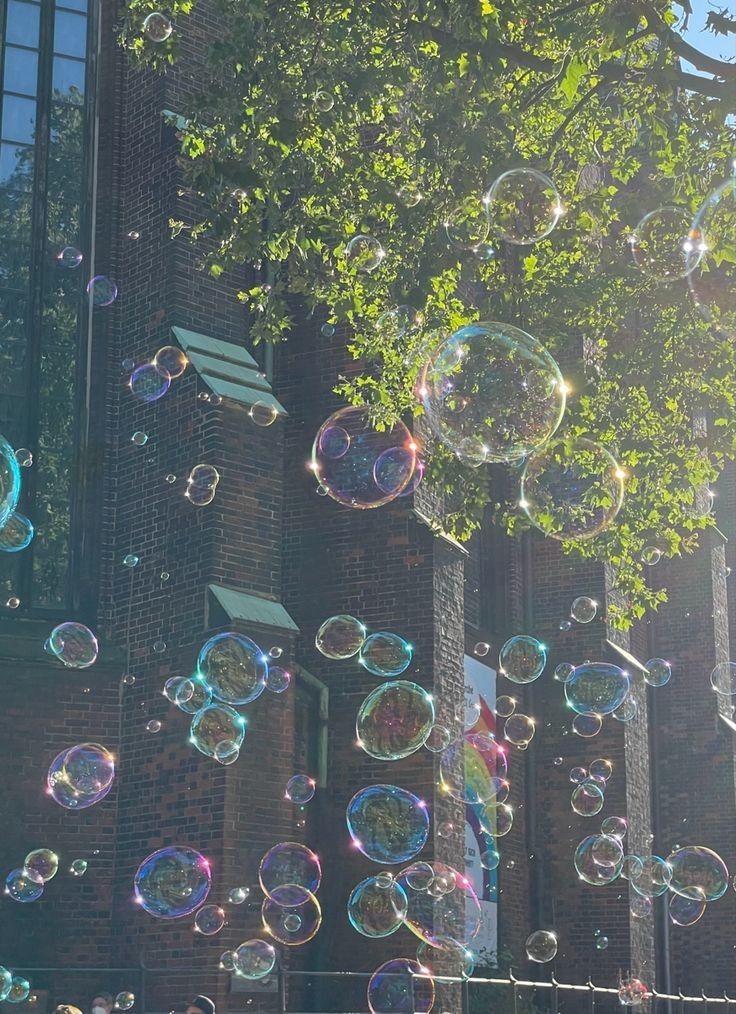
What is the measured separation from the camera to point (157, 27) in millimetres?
10992

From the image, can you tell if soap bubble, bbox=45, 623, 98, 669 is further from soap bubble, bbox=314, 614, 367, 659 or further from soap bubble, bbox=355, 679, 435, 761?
soap bubble, bbox=355, 679, 435, 761

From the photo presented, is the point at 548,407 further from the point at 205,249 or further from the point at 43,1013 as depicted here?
the point at 43,1013

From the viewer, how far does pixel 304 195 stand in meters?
11.7

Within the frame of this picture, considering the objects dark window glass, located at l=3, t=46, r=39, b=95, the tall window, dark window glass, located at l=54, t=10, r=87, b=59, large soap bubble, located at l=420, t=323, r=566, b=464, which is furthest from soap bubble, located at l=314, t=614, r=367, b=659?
dark window glass, located at l=54, t=10, r=87, b=59

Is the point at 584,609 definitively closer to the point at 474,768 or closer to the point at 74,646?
the point at 474,768

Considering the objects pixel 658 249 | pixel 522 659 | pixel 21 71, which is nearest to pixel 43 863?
pixel 522 659

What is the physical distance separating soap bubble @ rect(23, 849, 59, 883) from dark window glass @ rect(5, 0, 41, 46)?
766 cm

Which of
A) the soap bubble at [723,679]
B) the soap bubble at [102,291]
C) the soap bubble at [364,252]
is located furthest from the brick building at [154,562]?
the soap bubble at [723,679]

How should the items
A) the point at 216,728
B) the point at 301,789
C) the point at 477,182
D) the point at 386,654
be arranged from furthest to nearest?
1. the point at 386,654
2. the point at 301,789
3. the point at 477,182
4. the point at 216,728

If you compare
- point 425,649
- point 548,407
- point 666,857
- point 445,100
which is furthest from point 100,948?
point 666,857

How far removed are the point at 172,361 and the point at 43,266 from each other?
1.80 m

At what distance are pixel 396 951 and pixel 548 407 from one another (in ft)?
17.2

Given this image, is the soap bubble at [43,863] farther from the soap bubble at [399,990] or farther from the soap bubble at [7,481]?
the soap bubble at [7,481]

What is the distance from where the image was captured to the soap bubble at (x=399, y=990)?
1176 cm
